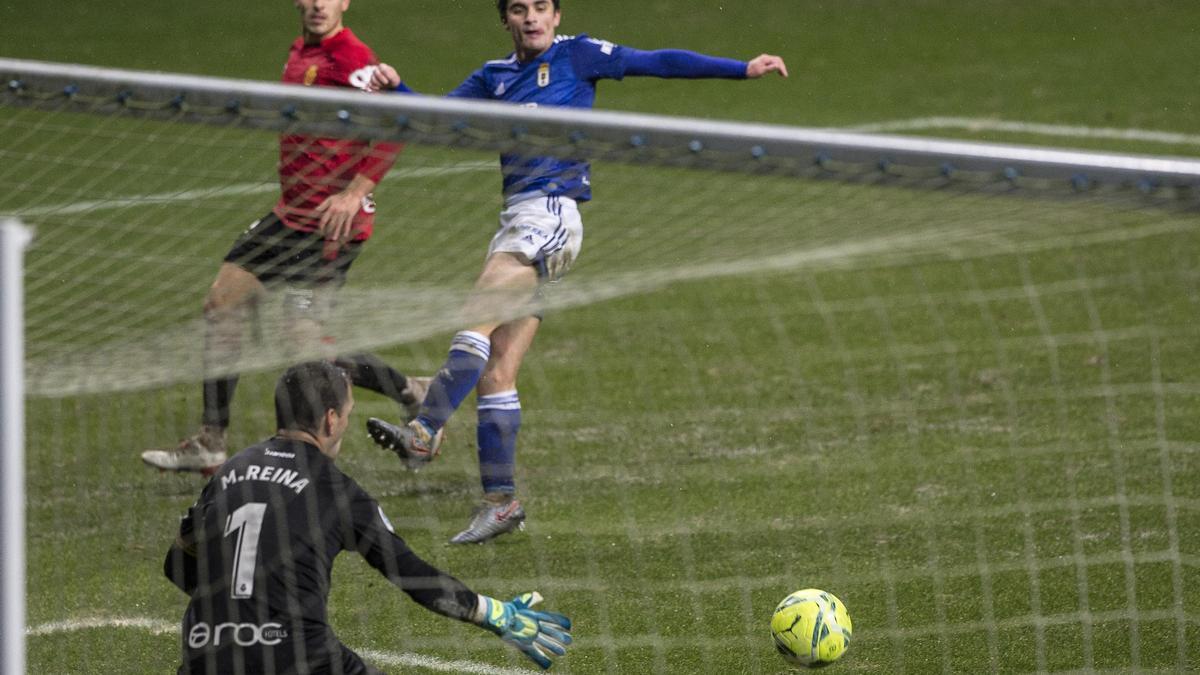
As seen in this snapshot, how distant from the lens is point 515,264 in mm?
6758

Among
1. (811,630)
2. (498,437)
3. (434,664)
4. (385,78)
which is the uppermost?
(385,78)

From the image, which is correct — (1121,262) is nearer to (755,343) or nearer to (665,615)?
(755,343)

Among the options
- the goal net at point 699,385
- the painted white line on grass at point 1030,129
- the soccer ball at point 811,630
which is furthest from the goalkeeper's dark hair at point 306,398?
the painted white line on grass at point 1030,129

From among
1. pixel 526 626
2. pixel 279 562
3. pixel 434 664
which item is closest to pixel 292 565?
pixel 279 562

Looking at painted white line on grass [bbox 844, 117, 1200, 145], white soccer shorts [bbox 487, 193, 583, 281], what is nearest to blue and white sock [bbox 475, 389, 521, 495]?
white soccer shorts [bbox 487, 193, 583, 281]

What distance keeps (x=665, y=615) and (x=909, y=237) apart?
76.0 inches

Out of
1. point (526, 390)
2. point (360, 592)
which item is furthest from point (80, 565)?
point (526, 390)

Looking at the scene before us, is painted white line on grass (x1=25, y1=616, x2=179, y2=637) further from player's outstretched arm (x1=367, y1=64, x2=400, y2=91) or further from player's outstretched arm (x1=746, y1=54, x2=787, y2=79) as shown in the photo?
player's outstretched arm (x1=746, y1=54, x2=787, y2=79)

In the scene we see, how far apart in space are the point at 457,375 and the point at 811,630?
2.12 metres

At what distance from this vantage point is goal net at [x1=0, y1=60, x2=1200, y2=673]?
4352 mm

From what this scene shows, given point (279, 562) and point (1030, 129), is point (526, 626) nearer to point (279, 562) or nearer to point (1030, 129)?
point (279, 562)

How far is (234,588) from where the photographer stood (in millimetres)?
4480

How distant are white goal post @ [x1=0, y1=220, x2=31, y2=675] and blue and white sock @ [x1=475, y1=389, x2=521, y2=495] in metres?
3.74

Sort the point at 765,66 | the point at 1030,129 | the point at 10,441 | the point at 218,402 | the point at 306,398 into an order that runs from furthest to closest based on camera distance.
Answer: the point at 1030,129, the point at 218,402, the point at 765,66, the point at 306,398, the point at 10,441
